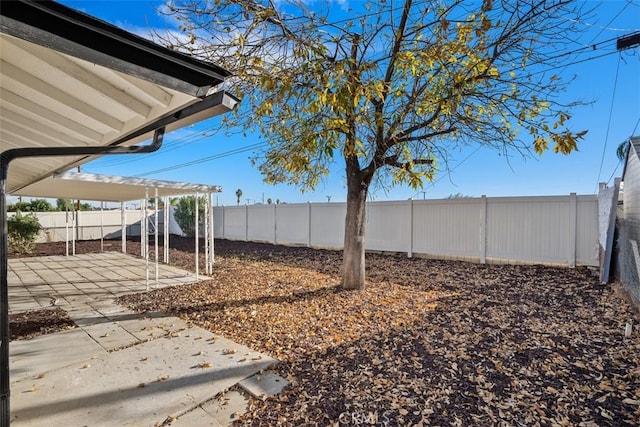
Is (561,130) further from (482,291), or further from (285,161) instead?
(285,161)

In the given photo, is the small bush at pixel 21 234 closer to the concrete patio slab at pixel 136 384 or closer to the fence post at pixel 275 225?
the fence post at pixel 275 225

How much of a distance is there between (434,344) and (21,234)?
1328cm

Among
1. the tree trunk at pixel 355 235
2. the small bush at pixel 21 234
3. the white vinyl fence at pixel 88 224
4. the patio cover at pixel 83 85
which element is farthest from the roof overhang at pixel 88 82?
the white vinyl fence at pixel 88 224

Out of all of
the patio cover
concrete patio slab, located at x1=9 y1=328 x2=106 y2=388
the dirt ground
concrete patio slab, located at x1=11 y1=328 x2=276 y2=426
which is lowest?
concrete patio slab, located at x1=9 y1=328 x2=106 y2=388

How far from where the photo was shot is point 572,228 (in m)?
6.42

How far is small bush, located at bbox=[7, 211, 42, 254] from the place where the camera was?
1044 cm

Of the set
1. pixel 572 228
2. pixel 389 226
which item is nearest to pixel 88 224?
pixel 389 226

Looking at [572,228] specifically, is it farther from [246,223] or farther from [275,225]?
[246,223]

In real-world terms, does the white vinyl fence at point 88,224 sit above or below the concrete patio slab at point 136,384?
above

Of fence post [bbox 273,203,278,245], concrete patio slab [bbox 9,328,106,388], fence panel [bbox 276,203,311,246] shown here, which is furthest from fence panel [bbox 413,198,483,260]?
concrete patio slab [bbox 9,328,106,388]

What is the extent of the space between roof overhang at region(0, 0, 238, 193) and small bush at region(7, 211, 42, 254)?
34.6ft

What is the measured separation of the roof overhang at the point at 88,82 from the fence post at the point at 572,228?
24.3 feet

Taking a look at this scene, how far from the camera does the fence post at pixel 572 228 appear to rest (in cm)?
639

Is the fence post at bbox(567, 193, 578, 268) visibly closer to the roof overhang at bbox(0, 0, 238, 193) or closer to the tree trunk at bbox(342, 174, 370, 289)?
the tree trunk at bbox(342, 174, 370, 289)
